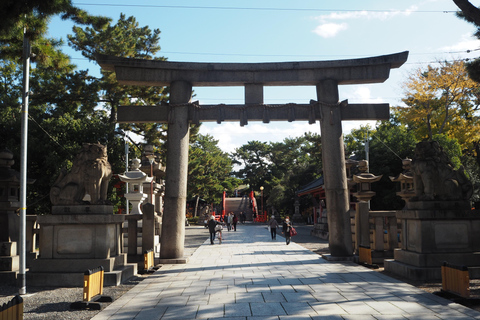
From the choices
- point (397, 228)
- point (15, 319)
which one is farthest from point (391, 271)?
point (15, 319)

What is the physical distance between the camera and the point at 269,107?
13.2 m

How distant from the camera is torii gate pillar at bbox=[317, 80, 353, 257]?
504 inches

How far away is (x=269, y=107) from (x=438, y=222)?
6169 mm

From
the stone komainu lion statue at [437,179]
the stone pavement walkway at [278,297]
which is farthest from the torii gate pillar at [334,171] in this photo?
the stone komainu lion statue at [437,179]

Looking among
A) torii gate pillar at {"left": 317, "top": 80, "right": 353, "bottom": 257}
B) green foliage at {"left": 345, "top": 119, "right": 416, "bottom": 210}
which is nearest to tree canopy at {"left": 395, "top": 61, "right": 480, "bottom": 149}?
green foliage at {"left": 345, "top": 119, "right": 416, "bottom": 210}

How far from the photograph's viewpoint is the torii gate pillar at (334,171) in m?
12.8

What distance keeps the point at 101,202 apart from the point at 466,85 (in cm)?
2571

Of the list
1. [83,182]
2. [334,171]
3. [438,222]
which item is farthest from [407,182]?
[83,182]

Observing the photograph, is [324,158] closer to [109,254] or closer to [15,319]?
[109,254]

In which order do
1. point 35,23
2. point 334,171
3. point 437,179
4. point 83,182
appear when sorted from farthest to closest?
point 334,171, point 437,179, point 83,182, point 35,23

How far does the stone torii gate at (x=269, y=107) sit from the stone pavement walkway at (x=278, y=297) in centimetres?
273

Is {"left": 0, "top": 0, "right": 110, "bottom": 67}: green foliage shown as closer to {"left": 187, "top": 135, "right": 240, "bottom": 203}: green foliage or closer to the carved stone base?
the carved stone base

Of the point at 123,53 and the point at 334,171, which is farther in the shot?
the point at 123,53

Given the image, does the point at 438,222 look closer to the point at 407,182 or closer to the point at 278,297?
the point at 278,297
